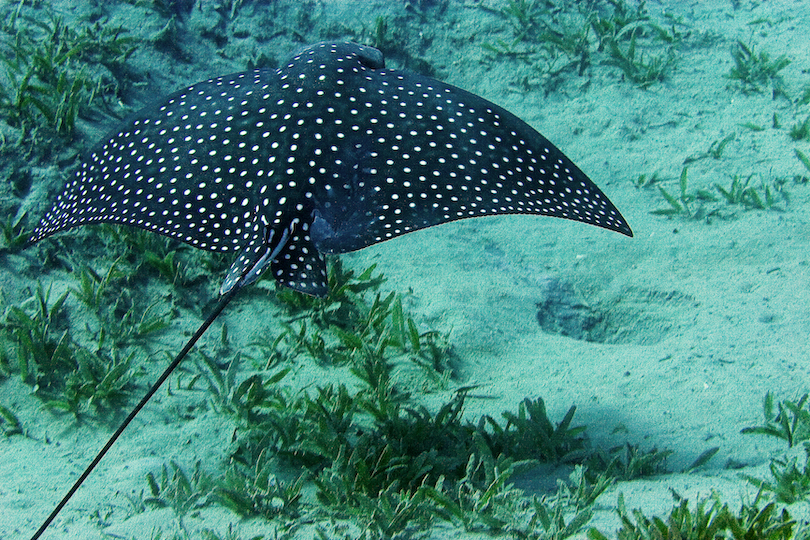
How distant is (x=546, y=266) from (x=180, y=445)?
121 inches

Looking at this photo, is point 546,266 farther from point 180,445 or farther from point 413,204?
point 180,445

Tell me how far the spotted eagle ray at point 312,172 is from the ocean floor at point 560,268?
1.10 metres

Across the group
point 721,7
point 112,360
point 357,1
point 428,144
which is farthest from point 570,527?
point 721,7

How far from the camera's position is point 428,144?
11.0 feet

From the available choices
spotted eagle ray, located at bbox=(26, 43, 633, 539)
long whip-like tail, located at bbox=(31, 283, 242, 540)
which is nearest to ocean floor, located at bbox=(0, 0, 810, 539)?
long whip-like tail, located at bbox=(31, 283, 242, 540)

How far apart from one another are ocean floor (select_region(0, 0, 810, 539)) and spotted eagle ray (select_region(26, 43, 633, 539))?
1.10 metres

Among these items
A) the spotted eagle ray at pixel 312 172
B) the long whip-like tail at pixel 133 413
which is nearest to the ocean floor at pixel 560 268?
the long whip-like tail at pixel 133 413

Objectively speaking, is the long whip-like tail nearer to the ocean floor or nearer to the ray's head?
the ray's head

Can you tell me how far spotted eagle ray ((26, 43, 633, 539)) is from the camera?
9.86ft

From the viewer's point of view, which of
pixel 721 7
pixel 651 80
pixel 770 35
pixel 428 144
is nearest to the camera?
pixel 428 144

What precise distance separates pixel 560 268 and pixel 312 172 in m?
2.45

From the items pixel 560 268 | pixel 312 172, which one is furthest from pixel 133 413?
pixel 560 268

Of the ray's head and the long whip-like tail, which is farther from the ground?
the ray's head

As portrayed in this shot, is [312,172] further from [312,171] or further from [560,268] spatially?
[560,268]
